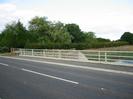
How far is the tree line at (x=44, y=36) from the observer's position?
67.0 meters

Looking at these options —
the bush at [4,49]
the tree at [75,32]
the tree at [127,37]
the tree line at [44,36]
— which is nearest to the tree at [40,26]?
the tree line at [44,36]

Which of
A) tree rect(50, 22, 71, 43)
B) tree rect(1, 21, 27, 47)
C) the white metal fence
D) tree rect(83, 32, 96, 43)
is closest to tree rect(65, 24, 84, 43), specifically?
tree rect(83, 32, 96, 43)

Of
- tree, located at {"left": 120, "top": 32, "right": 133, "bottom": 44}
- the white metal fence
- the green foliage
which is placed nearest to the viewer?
the white metal fence

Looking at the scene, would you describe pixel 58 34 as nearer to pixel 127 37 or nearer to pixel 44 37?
pixel 44 37

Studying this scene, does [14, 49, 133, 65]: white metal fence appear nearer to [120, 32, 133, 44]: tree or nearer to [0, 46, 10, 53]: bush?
[0, 46, 10, 53]: bush

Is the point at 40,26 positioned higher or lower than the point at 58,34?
higher

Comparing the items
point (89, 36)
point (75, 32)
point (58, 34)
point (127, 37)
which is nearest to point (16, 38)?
point (58, 34)

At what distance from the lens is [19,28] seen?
70938 mm

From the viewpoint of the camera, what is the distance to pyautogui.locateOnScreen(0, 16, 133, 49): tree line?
6700 centimetres

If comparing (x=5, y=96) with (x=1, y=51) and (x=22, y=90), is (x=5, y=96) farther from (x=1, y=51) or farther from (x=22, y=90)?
(x=1, y=51)

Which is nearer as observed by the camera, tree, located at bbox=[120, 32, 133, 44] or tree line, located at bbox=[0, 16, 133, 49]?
tree line, located at bbox=[0, 16, 133, 49]

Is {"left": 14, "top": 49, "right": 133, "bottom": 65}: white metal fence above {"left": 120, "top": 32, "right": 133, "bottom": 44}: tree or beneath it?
beneath

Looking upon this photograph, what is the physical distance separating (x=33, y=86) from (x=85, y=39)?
119 meters

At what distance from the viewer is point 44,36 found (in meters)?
85.8
